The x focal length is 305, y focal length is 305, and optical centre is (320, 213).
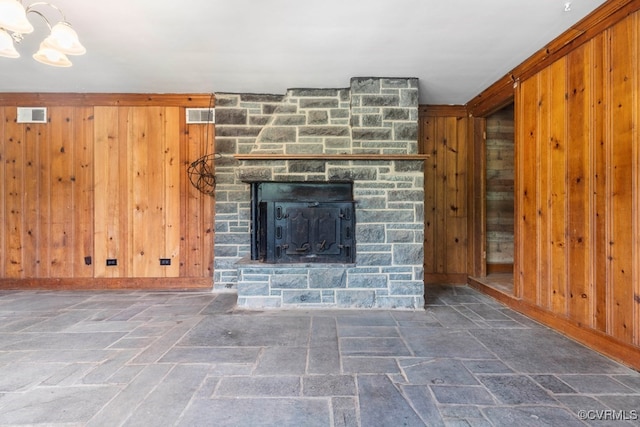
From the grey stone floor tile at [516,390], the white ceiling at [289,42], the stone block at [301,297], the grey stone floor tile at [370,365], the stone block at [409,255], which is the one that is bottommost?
the grey stone floor tile at [516,390]

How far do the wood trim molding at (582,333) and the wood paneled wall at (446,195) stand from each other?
778mm

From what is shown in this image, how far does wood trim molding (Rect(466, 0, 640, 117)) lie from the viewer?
179 centimetres

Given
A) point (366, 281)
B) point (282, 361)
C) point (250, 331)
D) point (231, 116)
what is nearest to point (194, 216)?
point (231, 116)

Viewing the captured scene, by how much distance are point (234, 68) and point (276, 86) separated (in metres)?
0.48

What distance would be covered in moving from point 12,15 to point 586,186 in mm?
3282

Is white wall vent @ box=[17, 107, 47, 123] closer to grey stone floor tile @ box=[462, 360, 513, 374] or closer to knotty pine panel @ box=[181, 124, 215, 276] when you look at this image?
knotty pine panel @ box=[181, 124, 215, 276]

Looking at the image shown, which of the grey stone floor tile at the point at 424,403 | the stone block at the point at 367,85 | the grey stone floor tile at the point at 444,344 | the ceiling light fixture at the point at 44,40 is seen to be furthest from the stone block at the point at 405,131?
the ceiling light fixture at the point at 44,40

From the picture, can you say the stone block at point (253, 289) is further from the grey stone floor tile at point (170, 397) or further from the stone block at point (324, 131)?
the stone block at point (324, 131)

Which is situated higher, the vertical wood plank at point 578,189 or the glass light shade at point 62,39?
the glass light shade at point 62,39

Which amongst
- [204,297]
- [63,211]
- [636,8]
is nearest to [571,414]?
[636,8]

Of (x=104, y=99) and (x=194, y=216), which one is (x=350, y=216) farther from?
(x=104, y=99)

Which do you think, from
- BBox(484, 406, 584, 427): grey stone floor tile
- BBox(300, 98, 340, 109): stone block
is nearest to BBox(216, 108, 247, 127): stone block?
BBox(300, 98, 340, 109): stone block

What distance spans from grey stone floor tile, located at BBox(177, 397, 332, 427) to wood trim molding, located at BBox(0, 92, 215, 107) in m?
2.98

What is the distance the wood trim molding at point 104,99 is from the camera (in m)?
3.38
